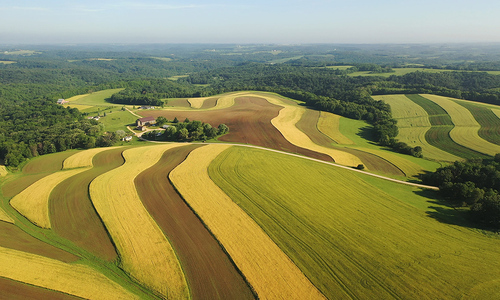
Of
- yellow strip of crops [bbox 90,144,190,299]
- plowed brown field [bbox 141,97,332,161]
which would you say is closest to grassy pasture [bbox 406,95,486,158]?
plowed brown field [bbox 141,97,332,161]

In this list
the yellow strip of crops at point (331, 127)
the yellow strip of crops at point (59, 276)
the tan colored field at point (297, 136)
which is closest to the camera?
the yellow strip of crops at point (59, 276)

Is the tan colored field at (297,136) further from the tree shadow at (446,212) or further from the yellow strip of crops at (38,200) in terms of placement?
the yellow strip of crops at (38,200)

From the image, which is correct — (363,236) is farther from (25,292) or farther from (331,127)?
(331,127)

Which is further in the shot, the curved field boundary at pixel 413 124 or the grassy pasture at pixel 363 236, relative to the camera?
the curved field boundary at pixel 413 124

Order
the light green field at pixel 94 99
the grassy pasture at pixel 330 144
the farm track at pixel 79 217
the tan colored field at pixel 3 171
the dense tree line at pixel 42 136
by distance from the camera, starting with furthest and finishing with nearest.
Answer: the light green field at pixel 94 99 → the dense tree line at pixel 42 136 → the grassy pasture at pixel 330 144 → the tan colored field at pixel 3 171 → the farm track at pixel 79 217

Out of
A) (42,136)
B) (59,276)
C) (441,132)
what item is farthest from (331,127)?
(42,136)

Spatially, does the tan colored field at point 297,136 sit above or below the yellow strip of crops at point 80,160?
above

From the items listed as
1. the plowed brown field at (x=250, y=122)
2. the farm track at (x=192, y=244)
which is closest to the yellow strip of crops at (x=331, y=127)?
the plowed brown field at (x=250, y=122)

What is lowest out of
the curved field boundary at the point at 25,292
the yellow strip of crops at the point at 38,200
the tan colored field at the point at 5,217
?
the curved field boundary at the point at 25,292
